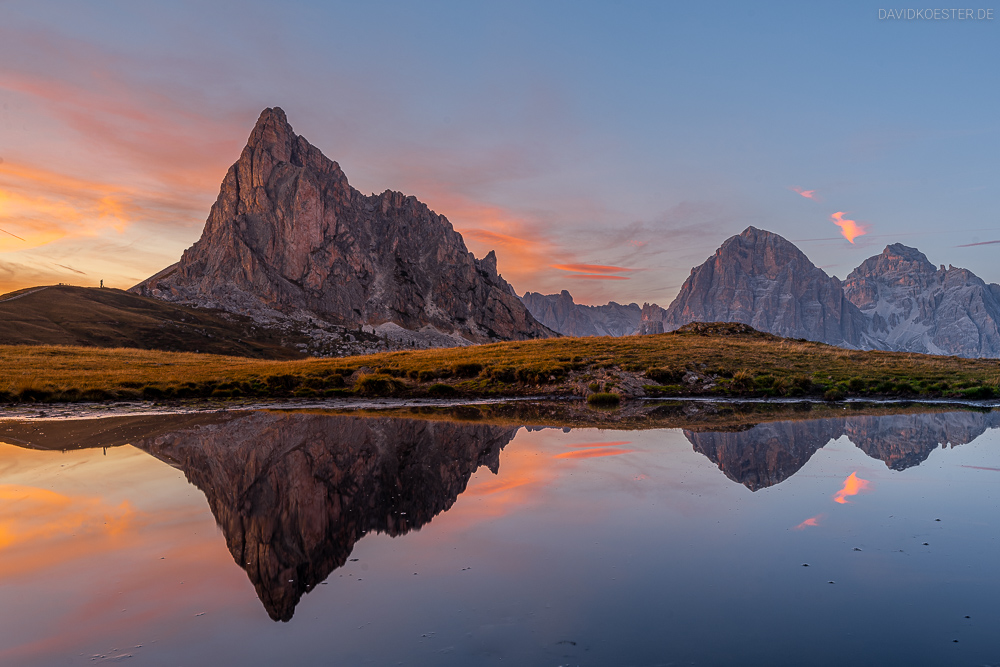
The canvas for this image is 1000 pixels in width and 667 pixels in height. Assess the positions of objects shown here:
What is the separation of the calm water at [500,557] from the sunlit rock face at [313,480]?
0.08m

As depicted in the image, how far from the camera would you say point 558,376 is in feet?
129

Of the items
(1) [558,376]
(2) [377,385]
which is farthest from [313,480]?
(1) [558,376]

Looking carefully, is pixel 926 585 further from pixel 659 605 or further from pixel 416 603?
pixel 416 603

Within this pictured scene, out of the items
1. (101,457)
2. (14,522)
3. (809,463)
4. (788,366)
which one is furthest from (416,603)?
(788,366)

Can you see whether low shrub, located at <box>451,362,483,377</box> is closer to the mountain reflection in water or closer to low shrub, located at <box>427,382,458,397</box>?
low shrub, located at <box>427,382,458,397</box>

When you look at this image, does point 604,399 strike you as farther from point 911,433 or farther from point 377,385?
point 911,433

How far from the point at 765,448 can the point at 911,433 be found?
7931 mm

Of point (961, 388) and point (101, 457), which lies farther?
point (961, 388)

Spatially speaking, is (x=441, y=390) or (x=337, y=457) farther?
(x=441, y=390)

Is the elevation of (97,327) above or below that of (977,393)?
above

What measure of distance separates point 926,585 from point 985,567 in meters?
1.53

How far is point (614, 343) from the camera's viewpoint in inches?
2120

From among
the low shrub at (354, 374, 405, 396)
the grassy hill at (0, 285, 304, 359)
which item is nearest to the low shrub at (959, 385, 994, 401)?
the low shrub at (354, 374, 405, 396)

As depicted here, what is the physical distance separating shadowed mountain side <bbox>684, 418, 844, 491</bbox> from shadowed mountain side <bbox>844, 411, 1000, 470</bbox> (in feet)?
3.21
